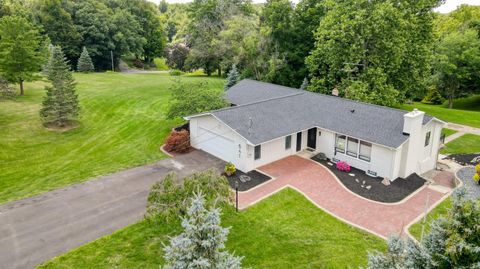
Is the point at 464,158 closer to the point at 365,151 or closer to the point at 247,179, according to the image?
the point at 365,151

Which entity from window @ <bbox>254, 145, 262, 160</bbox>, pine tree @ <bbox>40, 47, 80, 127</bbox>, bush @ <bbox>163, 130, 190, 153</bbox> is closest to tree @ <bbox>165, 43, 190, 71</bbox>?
pine tree @ <bbox>40, 47, 80, 127</bbox>

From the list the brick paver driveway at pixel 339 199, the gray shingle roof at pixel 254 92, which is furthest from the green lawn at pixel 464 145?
the gray shingle roof at pixel 254 92

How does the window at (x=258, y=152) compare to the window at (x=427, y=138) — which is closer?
the window at (x=427, y=138)

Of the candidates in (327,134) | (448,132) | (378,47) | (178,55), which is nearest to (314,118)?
(327,134)

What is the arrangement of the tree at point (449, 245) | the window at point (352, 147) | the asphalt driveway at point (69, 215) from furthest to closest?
1. the window at point (352, 147)
2. the asphalt driveway at point (69, 215)
3. the tree at point (449, 245)

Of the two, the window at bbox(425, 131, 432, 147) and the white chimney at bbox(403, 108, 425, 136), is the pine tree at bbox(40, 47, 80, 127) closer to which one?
the white chimney at bbox(403, 108, 425, 136)

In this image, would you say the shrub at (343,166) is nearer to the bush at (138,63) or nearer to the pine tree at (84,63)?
the pine tree at (84,63)
